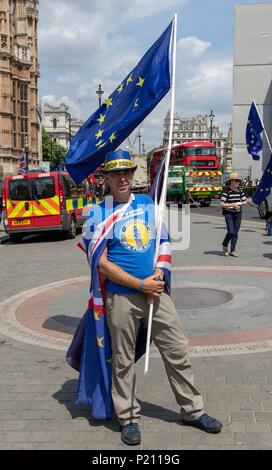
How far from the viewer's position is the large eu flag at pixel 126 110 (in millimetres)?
4527

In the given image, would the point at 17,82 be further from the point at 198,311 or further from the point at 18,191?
the point at 198,311

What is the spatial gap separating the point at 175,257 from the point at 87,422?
26.2 ft

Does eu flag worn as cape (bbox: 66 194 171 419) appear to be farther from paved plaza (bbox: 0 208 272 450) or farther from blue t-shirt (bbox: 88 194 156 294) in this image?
paved plaza (bbox: 0 208 272 450)

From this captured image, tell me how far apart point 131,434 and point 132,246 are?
1.25 m

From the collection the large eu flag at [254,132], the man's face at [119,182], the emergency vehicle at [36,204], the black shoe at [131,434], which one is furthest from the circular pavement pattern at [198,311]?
the large eu flag at [254,132]

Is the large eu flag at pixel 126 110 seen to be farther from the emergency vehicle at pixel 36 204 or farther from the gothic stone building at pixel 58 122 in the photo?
the gothic stone building at pixel 58 122

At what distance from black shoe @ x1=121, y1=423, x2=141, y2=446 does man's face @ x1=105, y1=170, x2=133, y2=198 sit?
1575 millimetres

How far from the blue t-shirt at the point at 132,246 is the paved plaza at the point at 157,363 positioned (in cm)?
107

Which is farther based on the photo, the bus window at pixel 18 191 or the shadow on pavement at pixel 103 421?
the bus window at pixel 18 191

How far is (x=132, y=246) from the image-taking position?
376 cm

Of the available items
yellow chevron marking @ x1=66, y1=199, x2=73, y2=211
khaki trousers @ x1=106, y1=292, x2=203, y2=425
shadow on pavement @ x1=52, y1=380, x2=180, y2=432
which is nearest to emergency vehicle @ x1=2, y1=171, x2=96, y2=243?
yellow chevron marking @ x1=66, y1=199, x2=73, y2=211

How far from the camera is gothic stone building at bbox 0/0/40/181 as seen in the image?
227 feet


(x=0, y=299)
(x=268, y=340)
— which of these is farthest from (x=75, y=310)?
(x=268, y=340)

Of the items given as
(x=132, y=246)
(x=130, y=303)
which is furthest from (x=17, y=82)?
(x=130, y=303)
